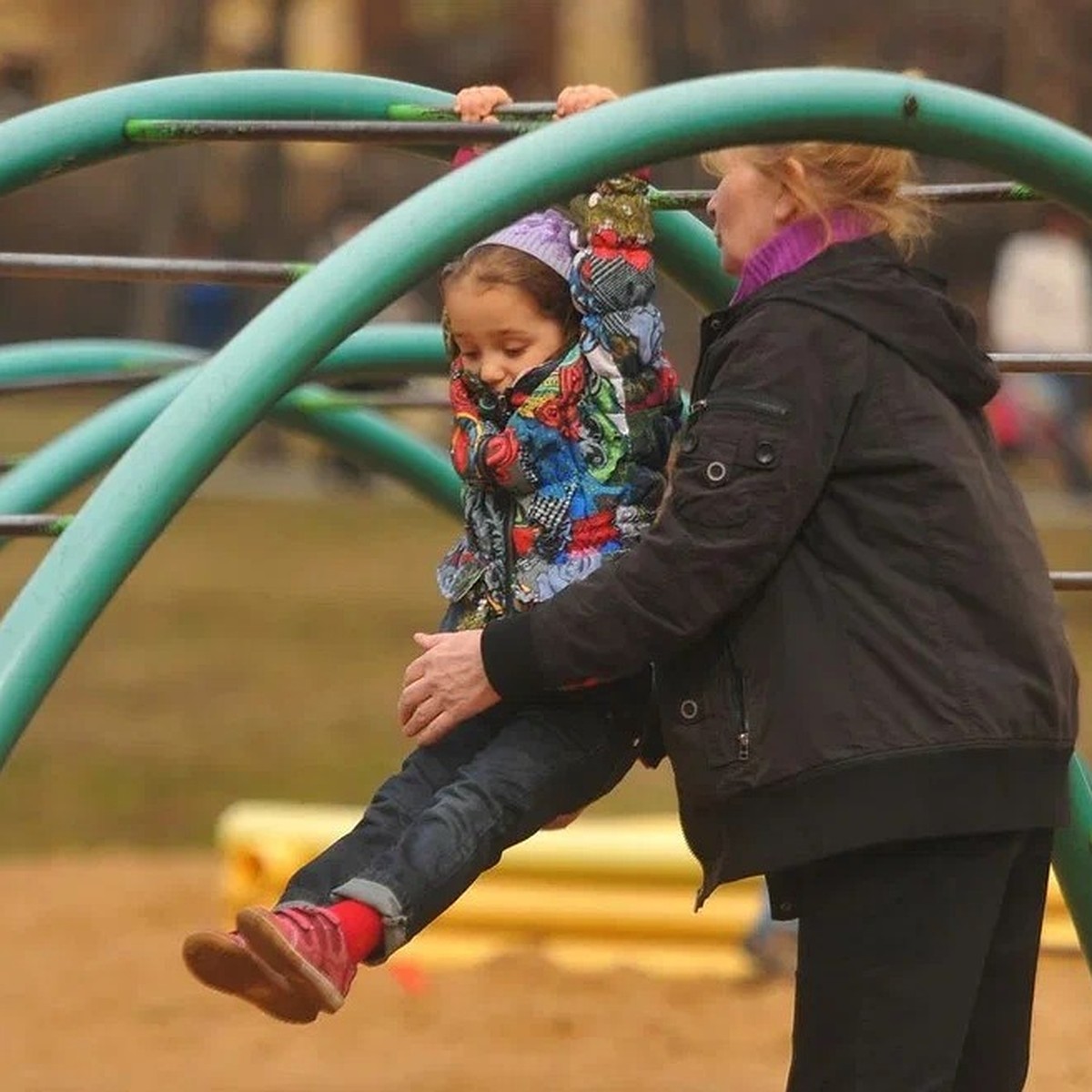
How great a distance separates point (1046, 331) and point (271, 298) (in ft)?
21.8

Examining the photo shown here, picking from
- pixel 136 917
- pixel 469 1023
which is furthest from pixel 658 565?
pixel 136 917

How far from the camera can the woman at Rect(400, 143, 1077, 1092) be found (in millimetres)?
2789

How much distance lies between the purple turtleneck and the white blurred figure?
12.2 m

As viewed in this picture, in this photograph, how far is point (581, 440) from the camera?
10.1ft

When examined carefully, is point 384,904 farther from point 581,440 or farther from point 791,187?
point 791,187

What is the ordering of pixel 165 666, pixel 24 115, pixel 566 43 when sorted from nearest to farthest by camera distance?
pixel 24 115 < pixel 165 666 < pixel 566 43

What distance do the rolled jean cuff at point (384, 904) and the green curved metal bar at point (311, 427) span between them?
72.0 inches

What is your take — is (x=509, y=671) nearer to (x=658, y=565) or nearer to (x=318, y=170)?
(x=658, y=565)

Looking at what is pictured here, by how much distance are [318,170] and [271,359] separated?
25.5 metres

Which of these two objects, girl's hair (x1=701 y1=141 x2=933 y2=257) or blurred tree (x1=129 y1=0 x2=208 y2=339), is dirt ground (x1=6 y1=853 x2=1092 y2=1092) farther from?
blurred tree (x1=129 y1=0 x2=208 y2=339)

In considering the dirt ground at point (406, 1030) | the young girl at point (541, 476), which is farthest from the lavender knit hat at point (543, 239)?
the dirt ground at point (406, 1030)

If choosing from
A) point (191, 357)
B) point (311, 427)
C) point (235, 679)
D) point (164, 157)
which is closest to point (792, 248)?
point (311, 427)

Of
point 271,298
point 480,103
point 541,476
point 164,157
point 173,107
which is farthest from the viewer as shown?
point 164,157

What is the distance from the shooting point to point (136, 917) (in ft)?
22.0
